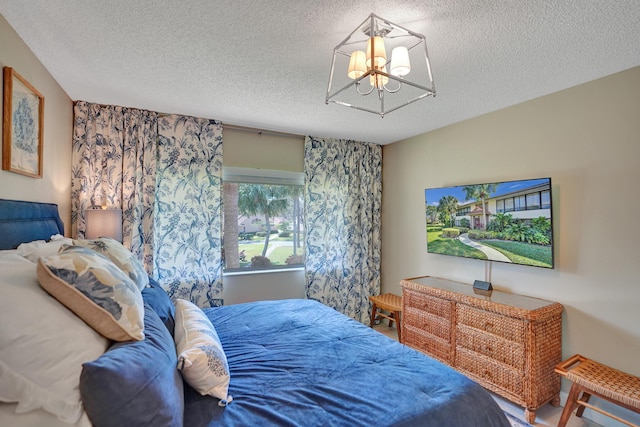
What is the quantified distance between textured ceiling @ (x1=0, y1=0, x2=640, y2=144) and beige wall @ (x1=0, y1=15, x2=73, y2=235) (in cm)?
9

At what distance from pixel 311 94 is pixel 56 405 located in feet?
7.91

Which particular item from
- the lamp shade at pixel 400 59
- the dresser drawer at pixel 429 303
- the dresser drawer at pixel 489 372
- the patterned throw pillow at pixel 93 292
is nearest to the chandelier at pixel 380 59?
the lamp shade at pixel 400 59

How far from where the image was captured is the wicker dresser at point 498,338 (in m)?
2.28

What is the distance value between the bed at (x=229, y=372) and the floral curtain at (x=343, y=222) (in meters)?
1.77

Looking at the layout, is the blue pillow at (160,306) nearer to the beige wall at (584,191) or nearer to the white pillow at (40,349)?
the white pillow at (40,349)

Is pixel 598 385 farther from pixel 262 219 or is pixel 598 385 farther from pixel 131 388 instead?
pixel 262 219

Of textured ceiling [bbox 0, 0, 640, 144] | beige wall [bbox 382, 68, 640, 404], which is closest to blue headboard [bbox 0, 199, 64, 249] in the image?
textured ceiling [bbox 0, 0, 640, 144]

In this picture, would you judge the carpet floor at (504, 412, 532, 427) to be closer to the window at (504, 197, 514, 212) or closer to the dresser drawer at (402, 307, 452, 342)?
the dresser drawer at (402, 307, 452, 342)

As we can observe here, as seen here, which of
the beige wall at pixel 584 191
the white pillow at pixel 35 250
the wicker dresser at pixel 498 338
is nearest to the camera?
the white pillow at pixel 35 250

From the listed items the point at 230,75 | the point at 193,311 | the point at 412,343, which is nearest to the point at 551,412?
the point at 412,343

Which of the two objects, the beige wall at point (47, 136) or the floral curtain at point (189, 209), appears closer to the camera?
the beige wall at point (47, 136)

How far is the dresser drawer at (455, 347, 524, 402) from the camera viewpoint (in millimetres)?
2334

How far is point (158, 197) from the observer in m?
3.16

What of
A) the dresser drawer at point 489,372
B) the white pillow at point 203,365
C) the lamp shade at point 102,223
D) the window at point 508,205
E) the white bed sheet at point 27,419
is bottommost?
the dresser drawer at point 489,372
